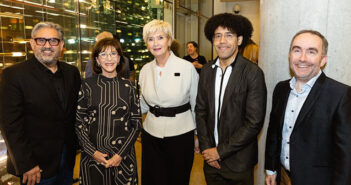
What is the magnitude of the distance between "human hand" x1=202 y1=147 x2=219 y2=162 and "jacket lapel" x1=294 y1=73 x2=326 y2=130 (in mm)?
690

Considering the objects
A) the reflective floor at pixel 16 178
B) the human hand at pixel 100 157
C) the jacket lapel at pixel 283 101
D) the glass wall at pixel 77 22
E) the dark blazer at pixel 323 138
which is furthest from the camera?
the glass wall at pixel 77 22

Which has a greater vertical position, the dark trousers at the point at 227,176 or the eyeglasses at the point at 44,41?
the eyeglasses at the point at 44,41

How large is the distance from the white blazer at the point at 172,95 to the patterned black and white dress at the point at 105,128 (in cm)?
27

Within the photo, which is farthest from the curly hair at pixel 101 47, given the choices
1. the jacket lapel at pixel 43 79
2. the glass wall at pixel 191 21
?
the glass wall at pixel 191 21

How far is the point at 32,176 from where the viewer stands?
193 centimetres

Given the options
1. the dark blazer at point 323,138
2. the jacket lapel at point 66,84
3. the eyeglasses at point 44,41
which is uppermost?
the eyeglasses at point 44,41

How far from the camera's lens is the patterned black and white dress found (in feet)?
6.63

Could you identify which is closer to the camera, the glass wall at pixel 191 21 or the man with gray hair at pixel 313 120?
the man with gray hair at pixel 313 120

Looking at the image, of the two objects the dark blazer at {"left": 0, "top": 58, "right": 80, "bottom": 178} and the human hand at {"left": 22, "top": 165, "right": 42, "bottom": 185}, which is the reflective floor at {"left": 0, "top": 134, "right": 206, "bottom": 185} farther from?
the human hand at {"left": 22, "top": 165, "right": 42, "bottom": 185}

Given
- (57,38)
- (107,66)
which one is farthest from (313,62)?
(57,38)

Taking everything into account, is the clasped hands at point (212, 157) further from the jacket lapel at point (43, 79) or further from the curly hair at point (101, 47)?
the jacket lapel at point (43, 79)

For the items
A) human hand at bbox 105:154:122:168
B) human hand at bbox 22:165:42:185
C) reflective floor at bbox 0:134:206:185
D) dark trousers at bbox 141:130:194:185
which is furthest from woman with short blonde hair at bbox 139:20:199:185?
reflective floor at bbox 0:134:206:185

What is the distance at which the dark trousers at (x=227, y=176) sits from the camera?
6.68ft

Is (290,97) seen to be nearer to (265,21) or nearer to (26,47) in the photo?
(265,21)
